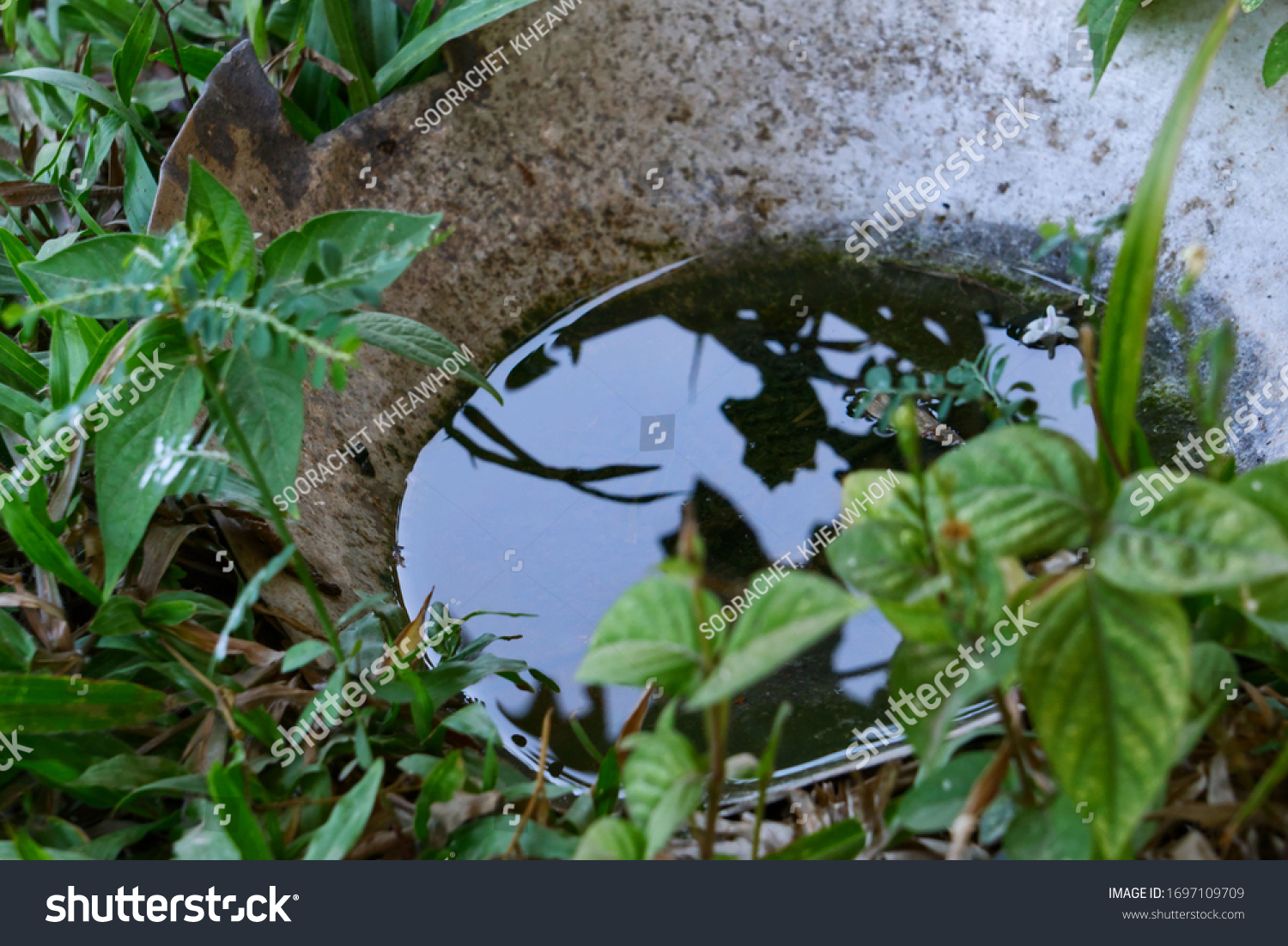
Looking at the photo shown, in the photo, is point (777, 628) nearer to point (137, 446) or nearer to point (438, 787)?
point (438, 787)

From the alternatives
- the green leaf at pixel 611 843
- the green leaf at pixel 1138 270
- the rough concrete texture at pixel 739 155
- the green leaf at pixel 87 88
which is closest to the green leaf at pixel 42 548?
the rough concrete texture at pixel 739 155

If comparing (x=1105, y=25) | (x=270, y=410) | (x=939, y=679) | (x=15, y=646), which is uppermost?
(x=1105, y=25)

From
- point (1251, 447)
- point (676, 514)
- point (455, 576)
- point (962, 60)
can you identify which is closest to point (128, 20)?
point (455, 576)

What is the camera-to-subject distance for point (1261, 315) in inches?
49.7

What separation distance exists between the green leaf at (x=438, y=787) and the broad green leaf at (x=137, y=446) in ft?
1.12

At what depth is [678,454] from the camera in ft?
4.33

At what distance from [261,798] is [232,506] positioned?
0.39m

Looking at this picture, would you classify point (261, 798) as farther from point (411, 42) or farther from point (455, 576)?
point (411, 42)

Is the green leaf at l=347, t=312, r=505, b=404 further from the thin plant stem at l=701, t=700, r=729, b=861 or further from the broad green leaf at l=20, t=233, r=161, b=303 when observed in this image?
the thin plant stem at l=701, t=700, r=729, b=861

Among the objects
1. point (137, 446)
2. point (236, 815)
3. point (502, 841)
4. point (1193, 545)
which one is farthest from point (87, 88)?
point (1193, 545)

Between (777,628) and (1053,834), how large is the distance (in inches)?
9.3

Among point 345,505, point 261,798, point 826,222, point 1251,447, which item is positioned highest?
point 826,222

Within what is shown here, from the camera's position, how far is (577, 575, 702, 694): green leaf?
555 millimetres

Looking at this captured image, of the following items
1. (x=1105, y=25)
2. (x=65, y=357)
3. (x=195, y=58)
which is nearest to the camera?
(x=65, y=357)
